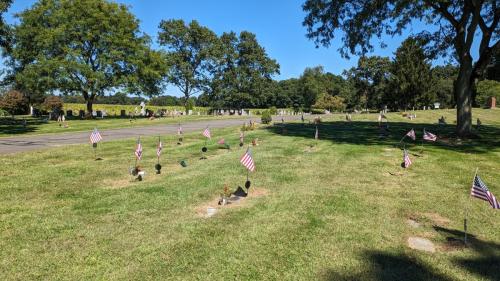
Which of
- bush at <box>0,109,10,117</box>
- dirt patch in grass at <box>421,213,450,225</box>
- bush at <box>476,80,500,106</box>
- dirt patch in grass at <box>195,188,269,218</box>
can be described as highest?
bush at <box>476,80,500,106</box>

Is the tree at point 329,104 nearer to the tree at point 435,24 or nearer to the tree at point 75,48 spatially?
the tree at point 75,48

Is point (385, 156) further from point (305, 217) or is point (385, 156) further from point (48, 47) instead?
point (48, 47)

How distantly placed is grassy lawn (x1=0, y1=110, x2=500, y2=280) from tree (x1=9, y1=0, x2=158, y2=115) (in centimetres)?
3315

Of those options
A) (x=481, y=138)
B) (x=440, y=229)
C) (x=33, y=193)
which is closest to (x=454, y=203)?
(x=440, y=229)

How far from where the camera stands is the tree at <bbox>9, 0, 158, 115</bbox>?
42.3 meters

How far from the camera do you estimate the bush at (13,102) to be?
59562 millimetres

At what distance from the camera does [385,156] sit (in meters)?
14.1

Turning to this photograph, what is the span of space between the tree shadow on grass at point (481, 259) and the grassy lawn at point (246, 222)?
0.02m

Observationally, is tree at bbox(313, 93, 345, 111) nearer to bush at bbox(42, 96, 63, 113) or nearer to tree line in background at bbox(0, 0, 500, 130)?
tree line in background at bbox(0, 0, 500, 130)

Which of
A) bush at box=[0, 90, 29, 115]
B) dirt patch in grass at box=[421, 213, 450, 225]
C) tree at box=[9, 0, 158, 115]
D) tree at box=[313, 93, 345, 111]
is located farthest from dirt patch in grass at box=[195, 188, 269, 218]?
tree at box=[313, 93, 345, 111]

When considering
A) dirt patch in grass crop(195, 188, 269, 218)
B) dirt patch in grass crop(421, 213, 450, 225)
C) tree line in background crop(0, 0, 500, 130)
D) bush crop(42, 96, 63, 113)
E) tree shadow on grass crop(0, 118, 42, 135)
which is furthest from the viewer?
bush crop(42, 96, 63, 113)

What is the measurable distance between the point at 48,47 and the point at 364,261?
46361mm

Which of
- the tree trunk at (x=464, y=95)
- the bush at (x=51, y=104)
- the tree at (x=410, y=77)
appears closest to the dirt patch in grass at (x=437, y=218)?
the tree trunk at (x=464, y=95)

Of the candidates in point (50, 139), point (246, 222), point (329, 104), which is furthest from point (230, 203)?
point (329, 104)
